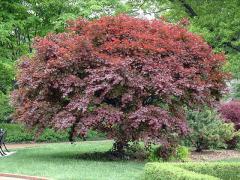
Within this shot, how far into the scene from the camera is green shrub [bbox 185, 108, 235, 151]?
19.7 meters

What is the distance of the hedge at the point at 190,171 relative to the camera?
9578mm

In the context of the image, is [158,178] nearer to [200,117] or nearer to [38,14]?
[200,117]

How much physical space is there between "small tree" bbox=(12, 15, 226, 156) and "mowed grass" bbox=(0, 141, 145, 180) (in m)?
0.94

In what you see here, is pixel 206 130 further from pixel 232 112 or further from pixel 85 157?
pixel 85 157

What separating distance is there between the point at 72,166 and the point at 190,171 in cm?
500

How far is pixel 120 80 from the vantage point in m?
15.0

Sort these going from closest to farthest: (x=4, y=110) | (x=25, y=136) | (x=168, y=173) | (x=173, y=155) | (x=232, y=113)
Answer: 1. (x=168, y=173)
2. (x=173, y=155)
3. (x=232, y=113)
4. (x=25, y=136)
5. (x=4, y=110)

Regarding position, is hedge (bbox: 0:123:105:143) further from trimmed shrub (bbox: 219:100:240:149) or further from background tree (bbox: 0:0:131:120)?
trimmed shrub (bbox: 219:100:240:149)

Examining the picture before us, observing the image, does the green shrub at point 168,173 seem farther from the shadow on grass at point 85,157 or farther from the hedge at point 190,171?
the shadow on grass at point 85,157

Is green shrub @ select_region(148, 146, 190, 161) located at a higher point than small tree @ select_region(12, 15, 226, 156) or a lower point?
lower

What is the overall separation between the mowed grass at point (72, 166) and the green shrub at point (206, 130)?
4055 millimetres

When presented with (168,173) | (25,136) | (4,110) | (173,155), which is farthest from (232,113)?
(168,173)

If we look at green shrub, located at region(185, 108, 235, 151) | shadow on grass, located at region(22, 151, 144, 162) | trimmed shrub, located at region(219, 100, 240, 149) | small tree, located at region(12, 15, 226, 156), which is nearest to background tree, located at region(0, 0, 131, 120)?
trimmed shrub, located at region(219, 100, 240, 149)

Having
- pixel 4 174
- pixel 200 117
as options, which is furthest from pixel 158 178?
pixel 200 117
